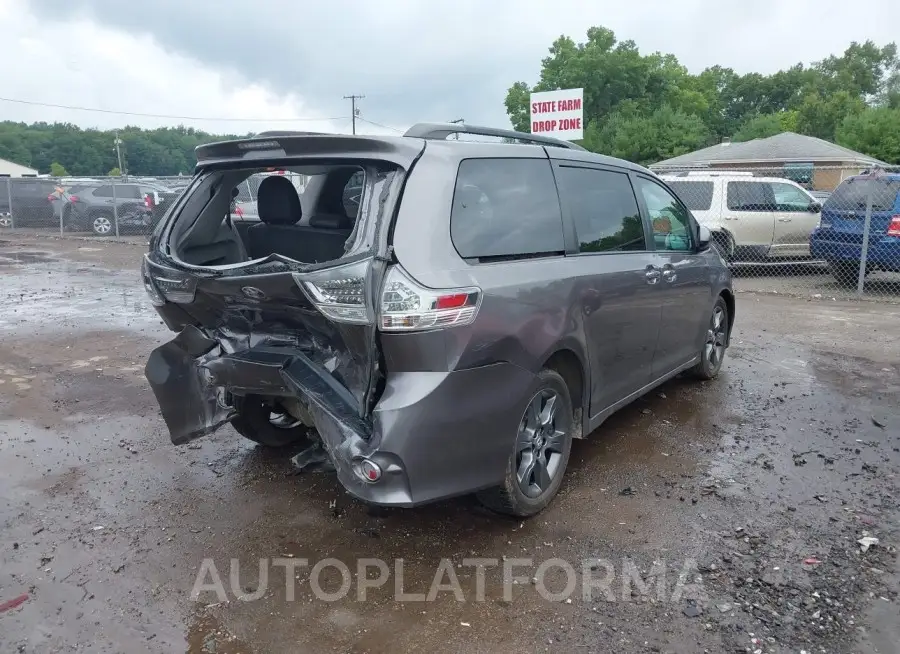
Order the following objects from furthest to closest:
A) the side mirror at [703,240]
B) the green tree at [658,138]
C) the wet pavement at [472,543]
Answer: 1. the green tree at [658,138]
2. the side mirror at [703,240]
3. the wet pavement at [472,543]

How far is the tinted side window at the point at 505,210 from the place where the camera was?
3.20m

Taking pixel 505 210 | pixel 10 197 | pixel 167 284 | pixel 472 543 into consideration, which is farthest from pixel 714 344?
Result: pixel 10 197

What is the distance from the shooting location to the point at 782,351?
717 centimetres

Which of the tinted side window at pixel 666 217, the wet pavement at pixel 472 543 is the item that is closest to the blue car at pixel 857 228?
the wet pavement at pixel 472 543

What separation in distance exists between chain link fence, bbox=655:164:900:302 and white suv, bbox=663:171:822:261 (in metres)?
0.02

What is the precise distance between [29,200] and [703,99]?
64000mm

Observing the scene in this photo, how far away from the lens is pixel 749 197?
480 inches

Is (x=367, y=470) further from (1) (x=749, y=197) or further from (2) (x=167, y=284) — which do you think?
(1) (x=749, y=197)

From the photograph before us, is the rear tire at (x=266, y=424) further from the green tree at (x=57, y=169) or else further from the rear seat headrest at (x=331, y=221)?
the green tree at (x=57, y=169)

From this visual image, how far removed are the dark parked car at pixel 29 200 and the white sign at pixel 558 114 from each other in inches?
600

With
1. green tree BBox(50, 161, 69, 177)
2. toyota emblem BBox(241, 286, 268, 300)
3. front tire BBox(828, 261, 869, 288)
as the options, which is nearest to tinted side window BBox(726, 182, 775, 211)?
front tire BBox(828, 261, 869, 288)

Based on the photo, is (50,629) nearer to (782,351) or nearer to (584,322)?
(584,322)

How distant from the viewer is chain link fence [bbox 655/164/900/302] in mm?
10141

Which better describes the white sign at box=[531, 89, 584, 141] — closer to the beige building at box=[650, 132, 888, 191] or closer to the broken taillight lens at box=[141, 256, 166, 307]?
the beige building at box=[650, 132, 888, 191]
